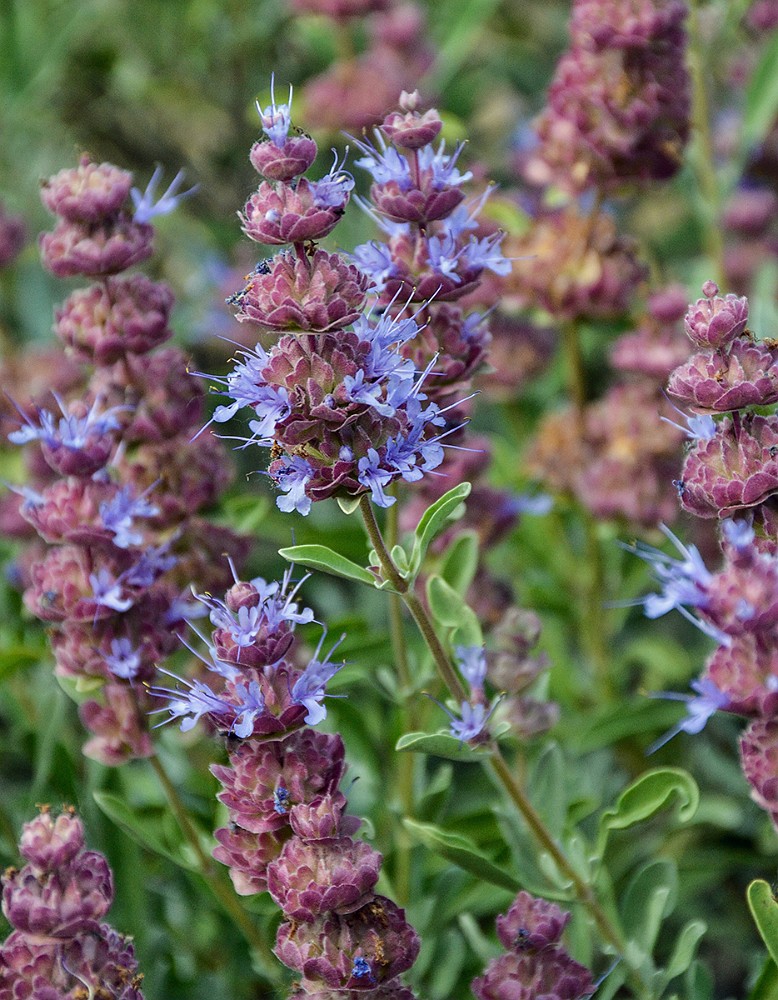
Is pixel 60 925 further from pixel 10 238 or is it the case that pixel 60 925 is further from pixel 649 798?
pixel 10 238

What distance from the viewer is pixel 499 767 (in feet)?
5.21

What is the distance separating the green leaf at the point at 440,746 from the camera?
1453 millimetres

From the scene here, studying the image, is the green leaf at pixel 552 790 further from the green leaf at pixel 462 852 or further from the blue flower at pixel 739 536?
the blue flower at pixel 739 536

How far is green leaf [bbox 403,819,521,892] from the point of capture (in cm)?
158

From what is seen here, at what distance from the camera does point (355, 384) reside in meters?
1.35

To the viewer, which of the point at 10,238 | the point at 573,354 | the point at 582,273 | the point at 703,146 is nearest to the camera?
the point at 582,273

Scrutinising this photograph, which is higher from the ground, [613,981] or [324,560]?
[324,560]

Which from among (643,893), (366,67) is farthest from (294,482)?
(366,67)

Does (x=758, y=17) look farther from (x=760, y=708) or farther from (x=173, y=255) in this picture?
(x=760, y=708)

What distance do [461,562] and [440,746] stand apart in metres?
0.54

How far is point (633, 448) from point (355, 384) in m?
1.18

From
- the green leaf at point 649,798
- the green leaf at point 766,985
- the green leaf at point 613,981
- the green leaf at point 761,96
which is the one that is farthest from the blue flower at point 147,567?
the green leaf at point 761,96

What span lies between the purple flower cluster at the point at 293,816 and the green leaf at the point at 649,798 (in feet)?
1.39

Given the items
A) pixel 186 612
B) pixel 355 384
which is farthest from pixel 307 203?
pixel 186 612
